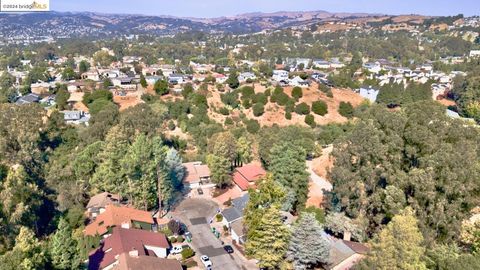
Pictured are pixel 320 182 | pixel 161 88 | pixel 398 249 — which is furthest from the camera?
pixel 161 88

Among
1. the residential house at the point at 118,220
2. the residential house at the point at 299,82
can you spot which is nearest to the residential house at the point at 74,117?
the residential house at the point at 118,220

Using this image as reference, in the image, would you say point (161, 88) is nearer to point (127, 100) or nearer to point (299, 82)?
point (127, 100)

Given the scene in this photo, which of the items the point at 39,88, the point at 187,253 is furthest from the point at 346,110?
the point at 39,88

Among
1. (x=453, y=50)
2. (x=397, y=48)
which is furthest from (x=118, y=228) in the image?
(x=453, y=50)

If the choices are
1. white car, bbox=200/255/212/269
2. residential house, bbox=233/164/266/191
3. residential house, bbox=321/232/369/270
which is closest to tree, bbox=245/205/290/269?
residential house, bbox=321/232/369/270

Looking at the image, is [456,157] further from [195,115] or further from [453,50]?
[453,50]

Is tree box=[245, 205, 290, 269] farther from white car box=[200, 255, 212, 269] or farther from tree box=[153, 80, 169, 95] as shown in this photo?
tree box=[153, 80, 169, 95]
